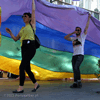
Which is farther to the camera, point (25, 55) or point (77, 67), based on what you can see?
point (77, 67)

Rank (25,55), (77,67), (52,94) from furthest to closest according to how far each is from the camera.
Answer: (77,67) → (25,55) → (52,94)

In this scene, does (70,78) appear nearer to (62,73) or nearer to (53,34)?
(62,73)

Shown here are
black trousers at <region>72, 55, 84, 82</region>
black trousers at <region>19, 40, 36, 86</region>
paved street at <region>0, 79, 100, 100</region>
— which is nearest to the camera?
paved street at <region>0, 79, 100, 100</region>

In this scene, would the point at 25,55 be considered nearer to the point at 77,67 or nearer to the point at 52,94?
the point at 52,94

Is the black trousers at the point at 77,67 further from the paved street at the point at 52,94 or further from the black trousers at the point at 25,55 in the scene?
the black trousers at the point at 25,55

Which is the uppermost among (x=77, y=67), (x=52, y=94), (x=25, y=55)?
(x=25, y=55)

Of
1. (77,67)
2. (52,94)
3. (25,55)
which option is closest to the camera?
(52,94)

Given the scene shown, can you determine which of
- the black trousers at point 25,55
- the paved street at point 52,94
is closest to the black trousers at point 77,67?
the paved street at point 52,94

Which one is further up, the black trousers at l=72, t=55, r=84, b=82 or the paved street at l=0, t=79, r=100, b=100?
the black trousers at l=72, t=55, r=84, b=82

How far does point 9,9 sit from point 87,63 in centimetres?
278

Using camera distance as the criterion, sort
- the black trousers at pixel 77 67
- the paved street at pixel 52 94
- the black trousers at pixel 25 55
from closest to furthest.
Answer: the paved street at pixel 52 94 < the black trousers at pixel 25 55 < the black trousers at pixel 77 67

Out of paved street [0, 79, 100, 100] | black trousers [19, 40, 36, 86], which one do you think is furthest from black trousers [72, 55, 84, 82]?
black trousers [19, 40, 36, 86]

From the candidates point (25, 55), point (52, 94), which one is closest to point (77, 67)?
point (52, 94)

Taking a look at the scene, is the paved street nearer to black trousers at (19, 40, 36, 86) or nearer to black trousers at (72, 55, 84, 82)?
black trousers at (19, 40, 36, 86)
